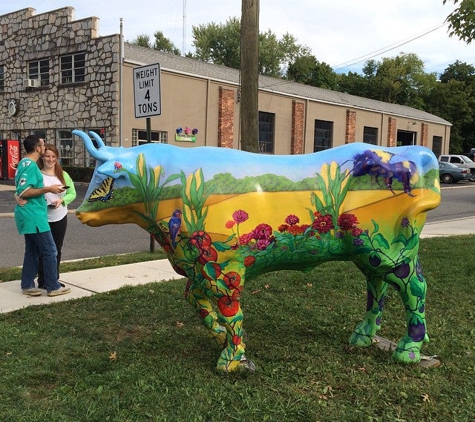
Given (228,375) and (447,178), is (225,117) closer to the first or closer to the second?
(447,178)

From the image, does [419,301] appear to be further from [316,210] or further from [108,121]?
[108,121]

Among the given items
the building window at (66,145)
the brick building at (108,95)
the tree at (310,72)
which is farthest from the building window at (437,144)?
the building window at (66,145)

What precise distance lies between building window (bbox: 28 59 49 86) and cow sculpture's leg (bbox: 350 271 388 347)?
2458 centimetres

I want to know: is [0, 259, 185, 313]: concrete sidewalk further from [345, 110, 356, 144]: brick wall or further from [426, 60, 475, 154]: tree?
[426, 60, 475, 154]: tree

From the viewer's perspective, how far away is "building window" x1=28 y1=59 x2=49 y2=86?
985 inches

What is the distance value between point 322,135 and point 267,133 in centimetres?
484

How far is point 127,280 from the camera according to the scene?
6191 mm

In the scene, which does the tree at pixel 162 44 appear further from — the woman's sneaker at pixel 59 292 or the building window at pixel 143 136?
the woman's sneaker at pixel 59 292

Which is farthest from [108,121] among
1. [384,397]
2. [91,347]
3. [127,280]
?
[384,397]

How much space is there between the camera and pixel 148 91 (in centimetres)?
731

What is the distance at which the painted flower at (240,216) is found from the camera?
3117 millimetres

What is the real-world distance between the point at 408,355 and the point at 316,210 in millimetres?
1360

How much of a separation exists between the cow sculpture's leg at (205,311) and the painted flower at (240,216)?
67 centimetres

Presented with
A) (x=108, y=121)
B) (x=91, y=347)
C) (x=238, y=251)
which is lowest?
(x=91, y=347)
